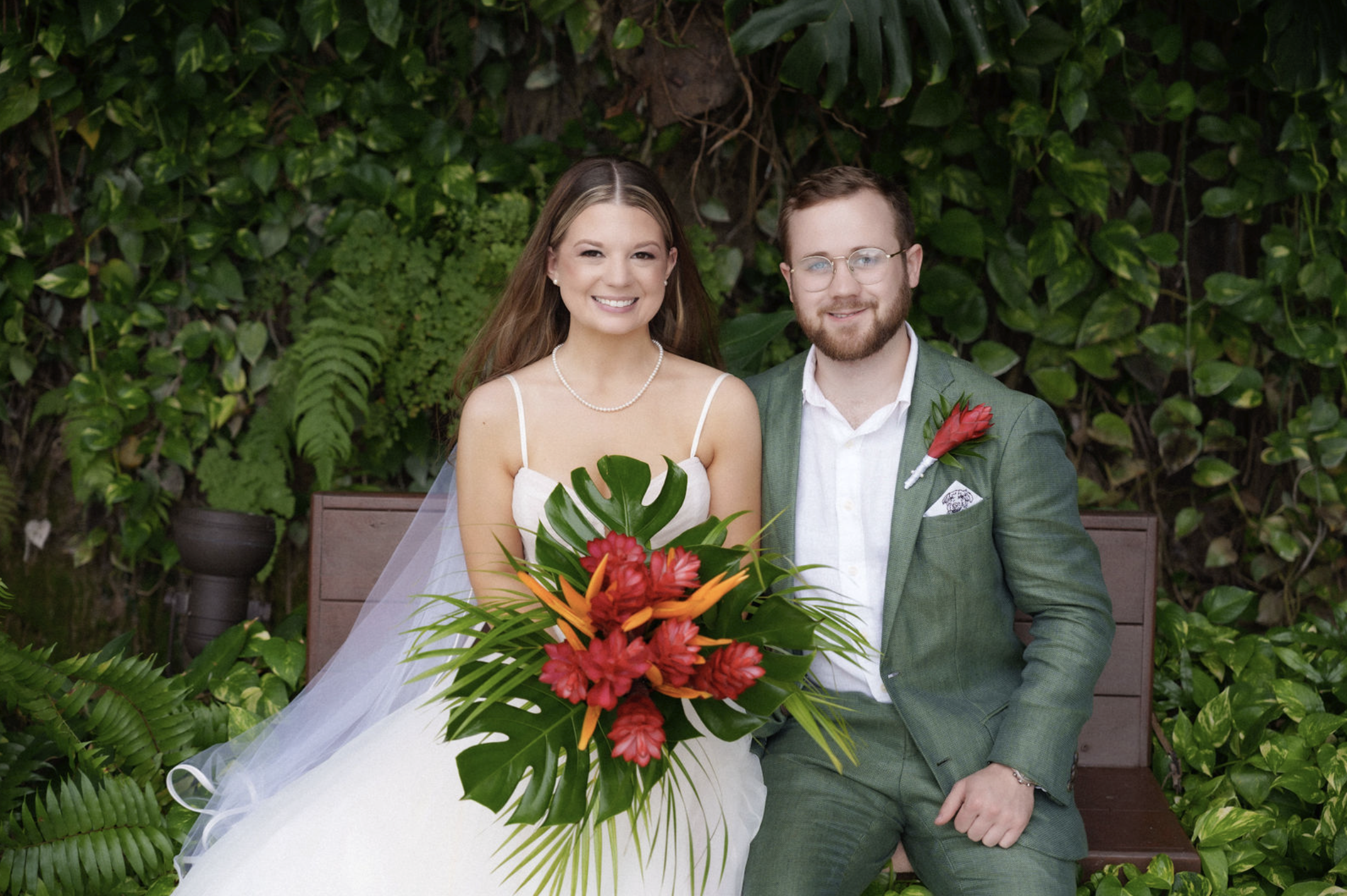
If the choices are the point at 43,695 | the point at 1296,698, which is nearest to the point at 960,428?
the point at 1296,698

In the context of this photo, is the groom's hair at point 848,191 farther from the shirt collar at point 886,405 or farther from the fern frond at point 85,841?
the fern frond at point 85,841

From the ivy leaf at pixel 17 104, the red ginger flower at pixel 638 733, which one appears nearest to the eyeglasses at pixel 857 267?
the red ginger flower at pixel 638 733

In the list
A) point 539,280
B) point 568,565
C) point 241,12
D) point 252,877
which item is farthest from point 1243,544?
point 241,12

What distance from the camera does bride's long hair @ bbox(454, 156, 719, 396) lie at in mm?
2334

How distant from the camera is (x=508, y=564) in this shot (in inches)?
88.7

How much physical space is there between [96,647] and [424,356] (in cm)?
169

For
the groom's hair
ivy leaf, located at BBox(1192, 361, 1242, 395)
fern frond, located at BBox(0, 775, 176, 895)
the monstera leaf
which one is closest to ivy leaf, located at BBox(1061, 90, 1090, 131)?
the monstera leaf

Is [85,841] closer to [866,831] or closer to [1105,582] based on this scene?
[866,831]

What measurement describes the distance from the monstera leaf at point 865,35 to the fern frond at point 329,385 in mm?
1454

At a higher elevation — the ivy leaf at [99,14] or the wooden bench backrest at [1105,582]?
the ivy leaf at [99,14]

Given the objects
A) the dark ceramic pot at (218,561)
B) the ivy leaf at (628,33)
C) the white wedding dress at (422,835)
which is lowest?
the white wedding dress at (422,835)

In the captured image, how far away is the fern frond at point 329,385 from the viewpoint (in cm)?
318

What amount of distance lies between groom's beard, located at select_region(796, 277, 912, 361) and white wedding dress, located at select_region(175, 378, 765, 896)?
82 cm

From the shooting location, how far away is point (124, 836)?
2250 mm
